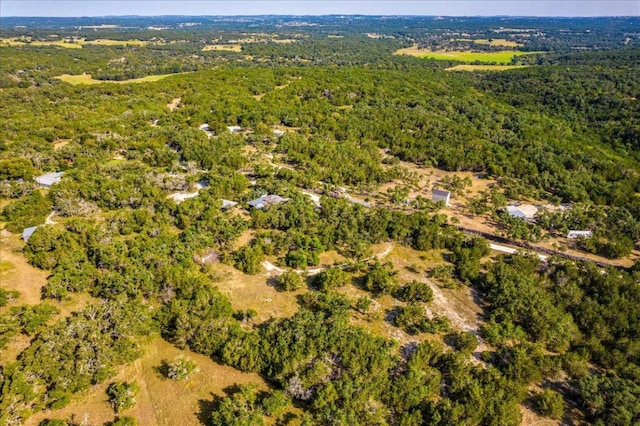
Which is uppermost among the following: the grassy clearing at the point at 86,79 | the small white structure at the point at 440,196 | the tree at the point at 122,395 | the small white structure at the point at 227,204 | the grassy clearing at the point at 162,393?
the grassy clearing at the point at 86,79

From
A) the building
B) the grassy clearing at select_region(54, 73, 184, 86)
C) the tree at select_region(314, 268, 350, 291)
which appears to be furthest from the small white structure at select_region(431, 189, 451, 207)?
the grassy clearing at select_region(54, 73, 184, 86)

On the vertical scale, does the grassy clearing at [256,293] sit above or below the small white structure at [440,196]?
below

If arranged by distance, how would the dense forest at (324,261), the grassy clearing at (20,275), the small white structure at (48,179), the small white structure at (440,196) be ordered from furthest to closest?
the small white structure at (48,179), the small white structure at (440,196), the grassy clearing at (20,275), the dense forest at (324,261)

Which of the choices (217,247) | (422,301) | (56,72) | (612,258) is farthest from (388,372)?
(56,72)

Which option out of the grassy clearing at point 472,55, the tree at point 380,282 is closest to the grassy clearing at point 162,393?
the tree at point 380,282

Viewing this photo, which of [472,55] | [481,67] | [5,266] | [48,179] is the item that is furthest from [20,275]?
[472,55]

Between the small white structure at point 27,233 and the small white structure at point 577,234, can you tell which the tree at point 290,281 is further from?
the small white structure at point 577,234

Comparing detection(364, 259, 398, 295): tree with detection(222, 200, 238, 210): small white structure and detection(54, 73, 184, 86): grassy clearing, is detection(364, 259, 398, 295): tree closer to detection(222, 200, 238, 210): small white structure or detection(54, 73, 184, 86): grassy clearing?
detection(222, 200, 238, 210): small white structure

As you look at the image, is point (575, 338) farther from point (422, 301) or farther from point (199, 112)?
point (199, 112)
